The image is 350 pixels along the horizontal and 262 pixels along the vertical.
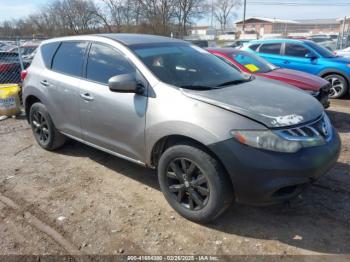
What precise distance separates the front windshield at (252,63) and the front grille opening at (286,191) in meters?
3.88

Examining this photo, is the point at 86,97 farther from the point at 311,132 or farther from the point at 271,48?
the point at 271,48

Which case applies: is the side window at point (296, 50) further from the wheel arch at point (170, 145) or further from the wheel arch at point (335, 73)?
the wheel arch at point (170, 145)

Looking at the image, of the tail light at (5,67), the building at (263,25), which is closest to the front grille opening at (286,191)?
the tail light at (5,67)

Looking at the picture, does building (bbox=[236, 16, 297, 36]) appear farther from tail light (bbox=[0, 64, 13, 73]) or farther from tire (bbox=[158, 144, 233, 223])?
tire (bbox=[158, 144, 233, 223])

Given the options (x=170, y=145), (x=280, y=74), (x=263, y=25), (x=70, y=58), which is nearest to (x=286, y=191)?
(x=170, y=145)

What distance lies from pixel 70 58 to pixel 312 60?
21.6ft

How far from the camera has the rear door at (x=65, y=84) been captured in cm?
398

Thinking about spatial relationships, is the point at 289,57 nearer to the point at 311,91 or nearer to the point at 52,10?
the point at 311,91

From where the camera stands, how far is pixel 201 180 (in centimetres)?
290

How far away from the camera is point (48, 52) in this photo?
4621 mm

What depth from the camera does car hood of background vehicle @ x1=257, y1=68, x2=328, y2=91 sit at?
573 centimetres

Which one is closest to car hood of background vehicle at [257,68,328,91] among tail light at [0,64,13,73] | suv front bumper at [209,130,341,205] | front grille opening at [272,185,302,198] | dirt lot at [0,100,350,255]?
dirt lot at [0,100,350,255]

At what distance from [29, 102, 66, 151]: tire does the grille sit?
3.29m

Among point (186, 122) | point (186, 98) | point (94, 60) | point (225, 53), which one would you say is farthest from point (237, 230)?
point (225, 53)
